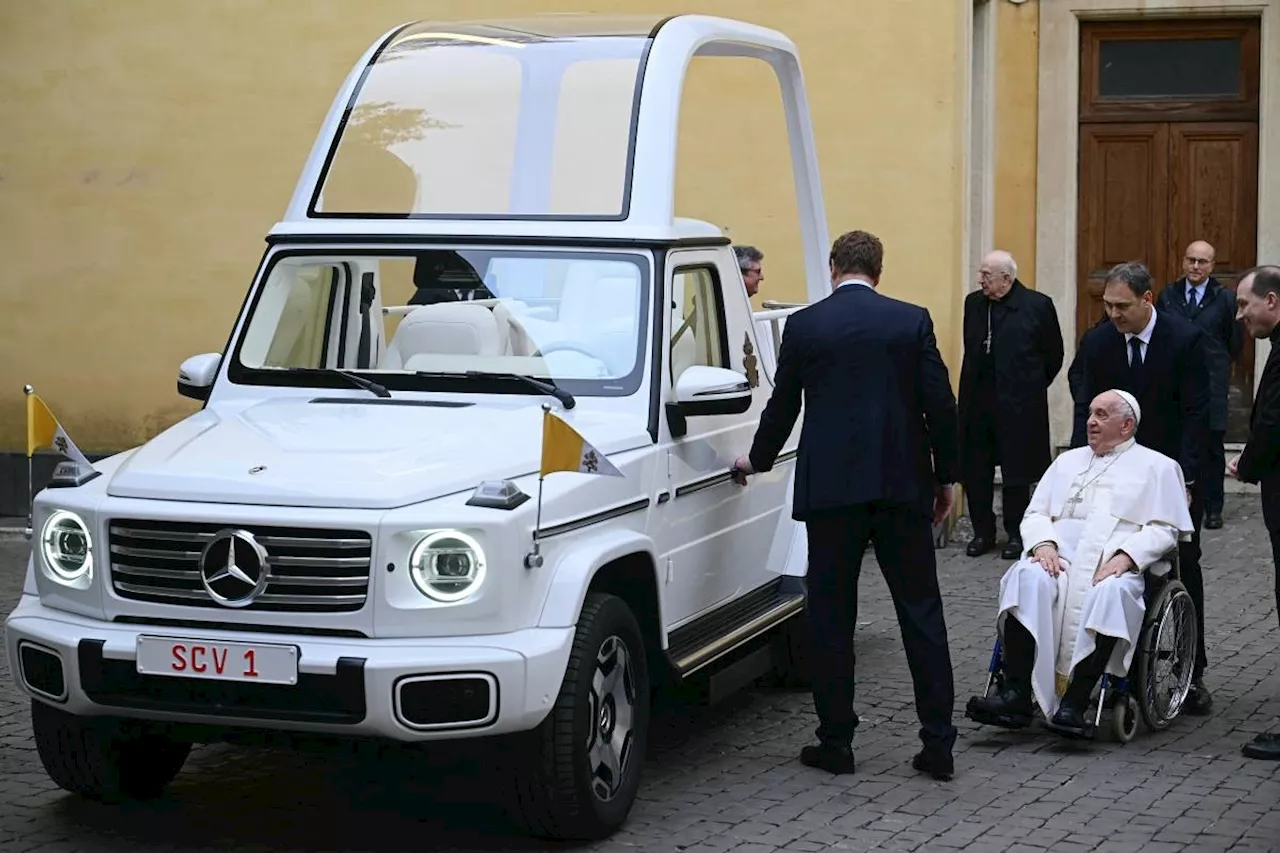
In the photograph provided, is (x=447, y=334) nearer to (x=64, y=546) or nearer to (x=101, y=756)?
(x=64, y=546)

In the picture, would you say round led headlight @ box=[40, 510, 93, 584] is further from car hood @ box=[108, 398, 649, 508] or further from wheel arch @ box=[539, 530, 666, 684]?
wheel arch @ box=[539, 530, 666, 684]

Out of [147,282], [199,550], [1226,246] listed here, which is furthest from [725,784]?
[1226,246]

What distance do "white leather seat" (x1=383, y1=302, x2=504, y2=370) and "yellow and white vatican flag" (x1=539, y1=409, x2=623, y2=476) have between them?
1.21 m

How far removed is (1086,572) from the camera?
320 inches

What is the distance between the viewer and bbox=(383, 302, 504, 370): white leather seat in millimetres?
7418

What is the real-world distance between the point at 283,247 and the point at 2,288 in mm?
7757

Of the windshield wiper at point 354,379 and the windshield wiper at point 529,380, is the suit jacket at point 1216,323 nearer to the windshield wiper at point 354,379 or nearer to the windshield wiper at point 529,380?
the windshield wiper at point 529,380

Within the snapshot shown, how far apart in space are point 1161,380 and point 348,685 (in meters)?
4.30

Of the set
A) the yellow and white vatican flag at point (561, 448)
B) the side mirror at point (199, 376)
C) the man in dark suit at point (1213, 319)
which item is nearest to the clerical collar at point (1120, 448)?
the yellow and white vatican flag at point (561, 448)

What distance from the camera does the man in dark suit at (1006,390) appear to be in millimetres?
12969

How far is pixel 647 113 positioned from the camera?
7.71 m

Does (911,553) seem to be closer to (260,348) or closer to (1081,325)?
(260,348)

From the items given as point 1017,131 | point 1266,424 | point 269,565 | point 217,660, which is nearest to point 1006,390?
point 1017,131

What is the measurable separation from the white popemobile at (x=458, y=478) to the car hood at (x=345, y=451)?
1cm
